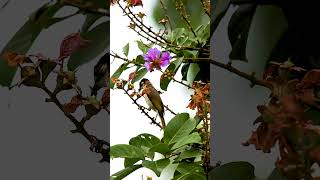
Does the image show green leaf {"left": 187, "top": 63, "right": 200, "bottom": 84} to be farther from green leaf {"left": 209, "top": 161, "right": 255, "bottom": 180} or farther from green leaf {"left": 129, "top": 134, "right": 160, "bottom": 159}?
green leaf {"left": 209, "top": 161, "right": 255, "bottom": 180}

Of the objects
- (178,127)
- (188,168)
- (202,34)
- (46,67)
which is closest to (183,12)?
(202,34)

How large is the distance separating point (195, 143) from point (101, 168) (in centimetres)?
65

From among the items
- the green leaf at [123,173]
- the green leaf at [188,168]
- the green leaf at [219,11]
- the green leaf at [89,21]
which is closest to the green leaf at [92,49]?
the green leaf at [89,21]

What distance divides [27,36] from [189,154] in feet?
2.64

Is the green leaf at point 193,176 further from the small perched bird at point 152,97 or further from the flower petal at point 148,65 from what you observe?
the flower petal at point 148,65

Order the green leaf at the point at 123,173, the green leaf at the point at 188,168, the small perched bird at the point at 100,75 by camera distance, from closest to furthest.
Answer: the small perched bird at the point at 100,75 < the green leaf at the point at 123,173 < the green leaf at the point at 188,168

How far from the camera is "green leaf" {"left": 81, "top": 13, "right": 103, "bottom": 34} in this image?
0.56 metres

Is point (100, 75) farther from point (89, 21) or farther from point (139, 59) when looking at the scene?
point (139, 59)

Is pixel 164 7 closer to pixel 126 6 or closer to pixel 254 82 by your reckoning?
pixel 126 6

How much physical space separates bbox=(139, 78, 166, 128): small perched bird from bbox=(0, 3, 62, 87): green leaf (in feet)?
2.34

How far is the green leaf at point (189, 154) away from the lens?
1.24 metres

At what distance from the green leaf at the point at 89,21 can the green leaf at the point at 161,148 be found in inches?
25.6

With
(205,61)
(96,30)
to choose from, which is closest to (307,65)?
(96,30)

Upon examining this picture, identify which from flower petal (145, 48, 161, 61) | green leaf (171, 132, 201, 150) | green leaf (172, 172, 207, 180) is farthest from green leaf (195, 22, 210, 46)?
green leaf (172, 172, 207, 180)
